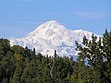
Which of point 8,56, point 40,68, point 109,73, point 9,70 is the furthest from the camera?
point 8,56

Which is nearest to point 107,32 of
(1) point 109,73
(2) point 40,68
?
(1) point 109,73

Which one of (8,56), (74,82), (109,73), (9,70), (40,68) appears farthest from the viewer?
(8,56)

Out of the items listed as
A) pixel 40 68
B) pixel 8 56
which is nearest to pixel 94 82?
pixel 40 68

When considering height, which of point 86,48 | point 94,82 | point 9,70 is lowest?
point 94,82

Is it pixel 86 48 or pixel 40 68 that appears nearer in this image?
pixel 86 48

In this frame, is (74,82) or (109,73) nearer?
(109,73)

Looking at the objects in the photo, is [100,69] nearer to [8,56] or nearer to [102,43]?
[102,43]

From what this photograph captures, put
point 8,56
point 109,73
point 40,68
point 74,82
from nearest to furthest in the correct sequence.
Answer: point 109,73, point 74,82, point 40,68, point 8,56

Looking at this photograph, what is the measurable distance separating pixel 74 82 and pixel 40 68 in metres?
37.8

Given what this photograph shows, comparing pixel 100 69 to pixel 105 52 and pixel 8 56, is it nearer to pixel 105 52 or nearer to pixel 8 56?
pixel 105 52

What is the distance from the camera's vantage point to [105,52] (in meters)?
38.1

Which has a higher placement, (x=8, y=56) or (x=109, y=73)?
(x=8, y=56)

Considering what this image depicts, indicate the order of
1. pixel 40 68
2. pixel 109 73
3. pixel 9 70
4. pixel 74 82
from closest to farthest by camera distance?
pixel 109 73 < pixel 74 82 < pixel 40 68 < pixel 9 70

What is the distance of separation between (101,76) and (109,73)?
61cm
